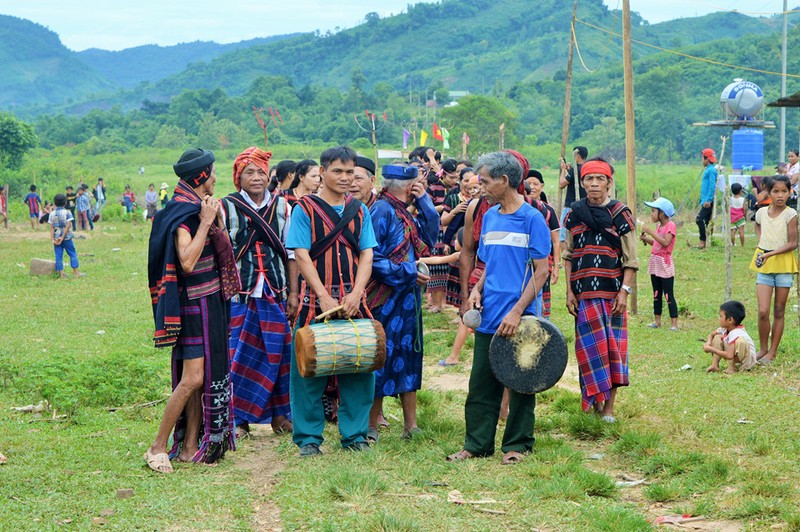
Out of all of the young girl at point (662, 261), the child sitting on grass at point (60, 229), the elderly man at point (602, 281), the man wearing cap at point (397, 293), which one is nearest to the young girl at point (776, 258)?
the young girl at point (662, 261)

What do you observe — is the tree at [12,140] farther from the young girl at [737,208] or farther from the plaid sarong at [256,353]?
the plaid sarong at [256,353]

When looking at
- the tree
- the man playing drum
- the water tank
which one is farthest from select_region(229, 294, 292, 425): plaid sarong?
the tree

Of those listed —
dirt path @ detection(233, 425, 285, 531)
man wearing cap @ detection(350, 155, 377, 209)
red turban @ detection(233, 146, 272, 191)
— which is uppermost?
red turban @ detection(233, 146, 272, 191)

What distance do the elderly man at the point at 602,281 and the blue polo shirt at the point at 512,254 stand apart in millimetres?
Result: 1015

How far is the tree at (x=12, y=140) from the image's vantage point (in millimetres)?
46147

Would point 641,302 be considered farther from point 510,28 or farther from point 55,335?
point 510,28

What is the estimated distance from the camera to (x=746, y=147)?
28.5 m

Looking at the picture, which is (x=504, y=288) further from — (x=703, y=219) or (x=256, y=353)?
(x=703, y=219)

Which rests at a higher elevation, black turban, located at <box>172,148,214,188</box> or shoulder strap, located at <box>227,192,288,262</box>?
black turban, located at <box>172,148,214,188</box>

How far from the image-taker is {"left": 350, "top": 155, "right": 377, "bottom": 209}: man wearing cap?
663 cm

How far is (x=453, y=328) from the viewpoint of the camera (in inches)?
436

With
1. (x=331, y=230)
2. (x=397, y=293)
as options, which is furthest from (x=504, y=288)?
(x=331, y=230)

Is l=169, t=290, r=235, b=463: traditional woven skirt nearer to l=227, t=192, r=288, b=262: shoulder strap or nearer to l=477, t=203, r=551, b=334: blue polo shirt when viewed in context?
l=227, t=192, r=288, b=262: shoulder strap

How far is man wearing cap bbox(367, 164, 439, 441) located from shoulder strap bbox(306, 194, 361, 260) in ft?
1.03
